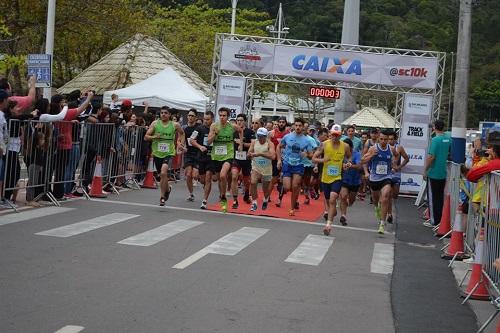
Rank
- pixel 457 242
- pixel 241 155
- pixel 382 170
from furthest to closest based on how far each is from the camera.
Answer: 1. pixel 241 155
2. pixel 382 170
3. pixel 457 242

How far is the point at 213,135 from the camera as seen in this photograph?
16.5m

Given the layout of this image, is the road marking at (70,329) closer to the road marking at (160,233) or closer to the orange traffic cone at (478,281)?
the road marking at (160,233)

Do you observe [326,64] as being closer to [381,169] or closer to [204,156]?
[204,156]

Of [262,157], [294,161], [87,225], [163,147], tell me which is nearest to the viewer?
[87,225]

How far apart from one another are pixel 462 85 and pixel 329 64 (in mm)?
9330

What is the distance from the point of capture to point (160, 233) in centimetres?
1260

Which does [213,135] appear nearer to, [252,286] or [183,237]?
[183,237]

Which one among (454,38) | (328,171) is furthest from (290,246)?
(454,38)

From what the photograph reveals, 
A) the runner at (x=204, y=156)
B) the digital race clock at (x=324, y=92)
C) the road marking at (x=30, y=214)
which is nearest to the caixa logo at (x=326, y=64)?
the digital race clock at (x=324, y=92)

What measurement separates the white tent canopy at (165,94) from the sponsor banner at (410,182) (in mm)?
7750

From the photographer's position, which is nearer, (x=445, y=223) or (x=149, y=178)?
(x=445, y=223)

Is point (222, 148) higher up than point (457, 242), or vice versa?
point (222, 148)

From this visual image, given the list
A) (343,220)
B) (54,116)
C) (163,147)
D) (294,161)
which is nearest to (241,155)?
(294,161)

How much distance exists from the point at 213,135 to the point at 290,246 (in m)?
4.63
